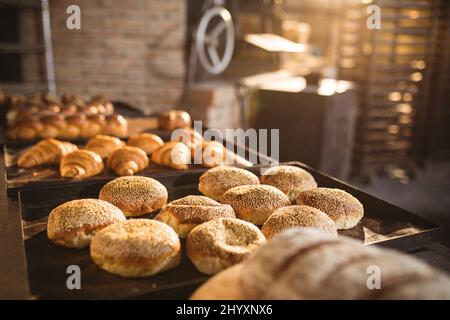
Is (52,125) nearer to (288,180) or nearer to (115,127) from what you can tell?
(115,127)

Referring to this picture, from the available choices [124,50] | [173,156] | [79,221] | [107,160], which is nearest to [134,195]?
[79,221]

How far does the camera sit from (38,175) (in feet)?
7.81

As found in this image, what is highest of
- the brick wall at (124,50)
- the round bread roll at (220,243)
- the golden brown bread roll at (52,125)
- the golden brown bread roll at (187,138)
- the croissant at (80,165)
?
the brick wall at (124,50)

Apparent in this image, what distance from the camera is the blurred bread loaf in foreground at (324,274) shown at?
0.93 metres

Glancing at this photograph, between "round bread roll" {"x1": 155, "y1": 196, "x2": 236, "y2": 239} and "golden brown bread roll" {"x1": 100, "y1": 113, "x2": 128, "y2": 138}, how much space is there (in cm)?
173

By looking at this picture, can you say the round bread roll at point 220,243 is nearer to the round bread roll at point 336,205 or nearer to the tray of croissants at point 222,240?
the tray of croissants at point 222,240

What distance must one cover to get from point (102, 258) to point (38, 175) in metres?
1.23

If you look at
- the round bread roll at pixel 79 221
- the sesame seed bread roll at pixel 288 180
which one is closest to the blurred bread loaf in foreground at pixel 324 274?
the round bread roll at pixel 79 221

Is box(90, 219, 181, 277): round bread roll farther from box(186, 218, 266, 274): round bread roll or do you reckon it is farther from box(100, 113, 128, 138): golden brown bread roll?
box(100, 113, 128, 138): golden brown bread roll

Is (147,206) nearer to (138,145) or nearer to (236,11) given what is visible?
(138,145)

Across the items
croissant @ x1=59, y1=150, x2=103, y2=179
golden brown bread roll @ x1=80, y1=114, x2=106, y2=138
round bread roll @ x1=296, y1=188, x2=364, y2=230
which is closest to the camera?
round bread roll @ x1=296, y1=188, x2=364, y2=230

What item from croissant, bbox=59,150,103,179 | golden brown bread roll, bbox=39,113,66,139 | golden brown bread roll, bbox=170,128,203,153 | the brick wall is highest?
the brick wall

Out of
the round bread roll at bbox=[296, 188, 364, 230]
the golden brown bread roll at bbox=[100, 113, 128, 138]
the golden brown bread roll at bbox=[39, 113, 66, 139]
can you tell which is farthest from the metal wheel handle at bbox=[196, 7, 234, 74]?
the round bread roll at bbox=[296, 188, 364, 230]

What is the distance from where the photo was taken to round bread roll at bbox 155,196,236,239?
1.60 m
